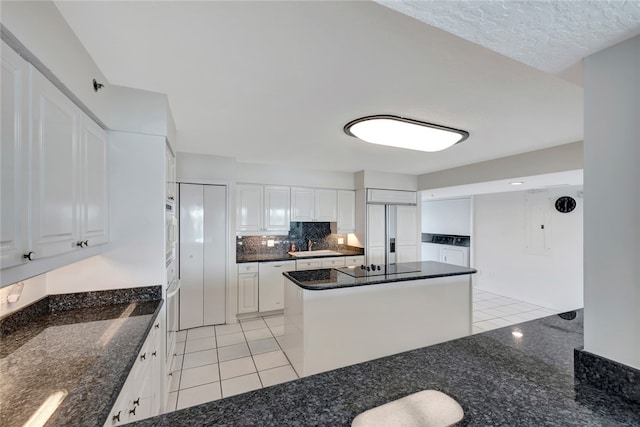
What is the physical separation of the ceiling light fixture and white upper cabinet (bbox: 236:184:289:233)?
2.14m

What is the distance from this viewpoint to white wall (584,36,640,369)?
0.89 m

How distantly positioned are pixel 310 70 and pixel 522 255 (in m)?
5.66

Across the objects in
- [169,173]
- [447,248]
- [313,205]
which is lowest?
[447,248]

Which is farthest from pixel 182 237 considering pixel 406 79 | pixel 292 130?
pixel 406 79

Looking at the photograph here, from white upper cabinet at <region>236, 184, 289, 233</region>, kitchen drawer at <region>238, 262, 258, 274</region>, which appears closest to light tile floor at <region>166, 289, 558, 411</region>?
kitchen drawer at <region>238, 262, 258, 274</region>

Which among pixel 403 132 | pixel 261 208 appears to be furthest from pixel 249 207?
pixel 403 132

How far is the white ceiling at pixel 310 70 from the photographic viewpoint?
120 cm

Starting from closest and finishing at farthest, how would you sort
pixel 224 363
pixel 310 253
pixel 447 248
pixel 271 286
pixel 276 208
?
pixel 224 363 < pixel 271 286 < pixel 276 208 < pixel 310 253 < pixel 447 248

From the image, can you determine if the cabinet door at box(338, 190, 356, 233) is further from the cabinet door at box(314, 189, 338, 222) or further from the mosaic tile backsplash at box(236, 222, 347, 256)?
the mosaic tile backsplash at box(236, 222, 347, 256)

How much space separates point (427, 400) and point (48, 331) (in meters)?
1.97

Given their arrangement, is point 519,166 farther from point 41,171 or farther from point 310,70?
point 41,171

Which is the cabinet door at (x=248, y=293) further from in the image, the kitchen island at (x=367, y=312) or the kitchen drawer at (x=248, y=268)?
the kitchen island at (x=367, y=312)

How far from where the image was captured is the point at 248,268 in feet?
13.3

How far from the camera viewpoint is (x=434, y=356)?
1.15 m
